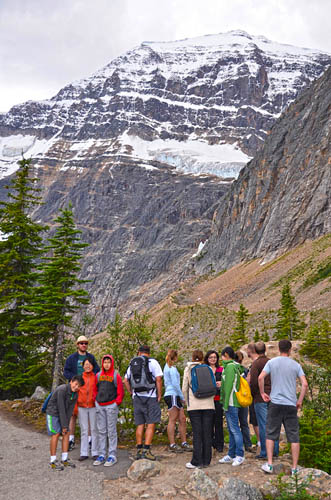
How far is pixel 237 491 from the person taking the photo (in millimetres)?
5211

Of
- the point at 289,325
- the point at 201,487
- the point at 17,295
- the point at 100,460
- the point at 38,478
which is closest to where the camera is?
the point at 201,487

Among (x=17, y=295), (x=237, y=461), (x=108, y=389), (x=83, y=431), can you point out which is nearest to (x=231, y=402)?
(x=237, y=461)

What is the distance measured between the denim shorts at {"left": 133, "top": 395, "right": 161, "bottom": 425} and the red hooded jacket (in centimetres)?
33

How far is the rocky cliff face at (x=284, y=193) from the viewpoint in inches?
2110

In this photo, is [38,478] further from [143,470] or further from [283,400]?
[283,400]

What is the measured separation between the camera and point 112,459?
6883mm

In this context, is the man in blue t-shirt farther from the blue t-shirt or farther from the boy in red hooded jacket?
the boy in red hooded jacket

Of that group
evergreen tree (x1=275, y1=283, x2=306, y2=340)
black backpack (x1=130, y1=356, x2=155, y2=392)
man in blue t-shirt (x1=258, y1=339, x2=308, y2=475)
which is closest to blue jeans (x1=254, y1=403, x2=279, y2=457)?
man in blue t-shirt (x1=258, y1=339, x2=308, y2=475)

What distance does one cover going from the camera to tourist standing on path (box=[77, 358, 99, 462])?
716 centimetres

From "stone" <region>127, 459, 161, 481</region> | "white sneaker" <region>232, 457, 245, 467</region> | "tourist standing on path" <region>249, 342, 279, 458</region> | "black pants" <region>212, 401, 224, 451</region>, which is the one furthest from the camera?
"black pants" <region>212, 401, 224, 451</region>

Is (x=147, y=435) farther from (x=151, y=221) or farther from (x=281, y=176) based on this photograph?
(x=151, y=221)

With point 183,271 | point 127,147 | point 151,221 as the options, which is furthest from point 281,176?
point 127,147

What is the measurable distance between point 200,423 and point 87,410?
7.01 feet

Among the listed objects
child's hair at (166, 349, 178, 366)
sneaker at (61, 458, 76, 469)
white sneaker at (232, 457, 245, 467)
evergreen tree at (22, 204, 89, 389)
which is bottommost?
sneaker at (61, 458, 76, 469)
